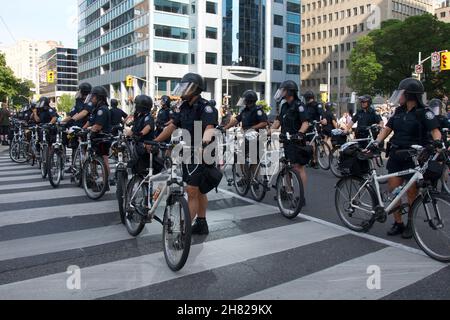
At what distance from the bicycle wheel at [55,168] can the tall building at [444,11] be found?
12282cm

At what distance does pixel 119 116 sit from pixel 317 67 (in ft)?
362

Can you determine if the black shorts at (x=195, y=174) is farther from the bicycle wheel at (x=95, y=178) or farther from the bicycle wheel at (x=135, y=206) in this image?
the bicycle wheel at (x=95, y=178)

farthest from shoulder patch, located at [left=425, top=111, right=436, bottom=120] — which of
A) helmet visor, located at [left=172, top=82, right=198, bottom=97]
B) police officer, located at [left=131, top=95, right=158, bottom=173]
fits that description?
police officer, located at [left=131, top=95, right=158, bottom=173]

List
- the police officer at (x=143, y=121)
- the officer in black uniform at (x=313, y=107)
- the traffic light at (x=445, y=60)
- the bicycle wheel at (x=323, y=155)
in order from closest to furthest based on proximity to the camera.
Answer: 1. the police officer at (x=143, y=121)
2. the officer in black uniform at (x=313, y=107)
3. the bicycle wheel at (x=323, y=155)
4. the traffic light at (x=445, y=60)

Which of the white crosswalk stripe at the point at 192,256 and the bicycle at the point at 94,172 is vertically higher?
the bicycle at the point at 94,172

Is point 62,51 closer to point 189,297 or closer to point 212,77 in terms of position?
point 212,77

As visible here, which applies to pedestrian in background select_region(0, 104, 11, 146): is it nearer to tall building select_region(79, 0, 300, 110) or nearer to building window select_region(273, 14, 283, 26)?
tall building select_region(79, 0, 300, 110)

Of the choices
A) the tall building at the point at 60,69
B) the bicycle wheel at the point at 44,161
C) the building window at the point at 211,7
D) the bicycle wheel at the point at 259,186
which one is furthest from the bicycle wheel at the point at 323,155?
the tall building at the point at 60,69

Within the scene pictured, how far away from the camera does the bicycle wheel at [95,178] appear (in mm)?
8391

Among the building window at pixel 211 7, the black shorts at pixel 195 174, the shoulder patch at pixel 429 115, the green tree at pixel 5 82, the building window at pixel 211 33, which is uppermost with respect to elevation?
the building window at pixel 211 7

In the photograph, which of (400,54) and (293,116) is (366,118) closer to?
(293,116)

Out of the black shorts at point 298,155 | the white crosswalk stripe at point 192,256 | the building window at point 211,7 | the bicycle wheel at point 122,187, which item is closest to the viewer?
the white crosswalk stripe at point 192,256

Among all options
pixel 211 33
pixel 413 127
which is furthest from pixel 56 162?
pixel 211 33

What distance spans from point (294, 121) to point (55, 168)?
498 centimetres
